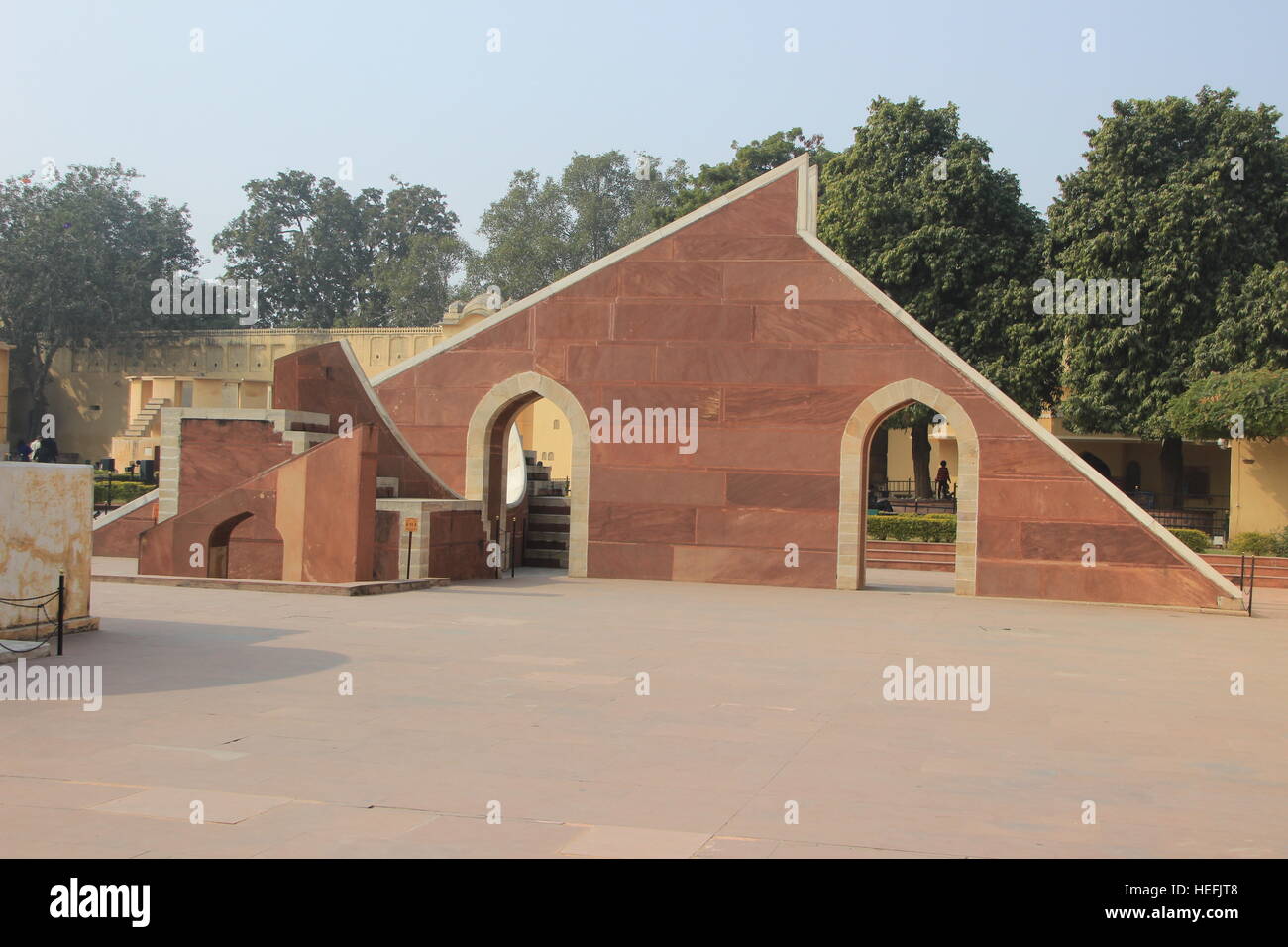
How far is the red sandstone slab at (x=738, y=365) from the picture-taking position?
18922 mm

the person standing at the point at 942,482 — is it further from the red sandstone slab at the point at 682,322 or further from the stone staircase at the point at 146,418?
the stone staircase at the point at 146,418

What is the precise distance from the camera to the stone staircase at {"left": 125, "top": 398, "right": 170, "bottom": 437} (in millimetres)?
45844

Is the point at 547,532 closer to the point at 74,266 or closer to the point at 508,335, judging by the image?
the point at 508,335

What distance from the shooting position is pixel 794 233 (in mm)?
19031

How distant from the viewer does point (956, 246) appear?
31641mm

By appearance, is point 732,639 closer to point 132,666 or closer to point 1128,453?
point 132,666

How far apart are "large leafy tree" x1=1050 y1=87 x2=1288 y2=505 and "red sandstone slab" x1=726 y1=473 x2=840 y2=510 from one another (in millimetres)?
13943

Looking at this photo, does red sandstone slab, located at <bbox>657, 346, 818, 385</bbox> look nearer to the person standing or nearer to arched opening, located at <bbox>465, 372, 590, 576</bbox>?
arched opening, located at <bbox>465, 372, 590, 576</bbox>

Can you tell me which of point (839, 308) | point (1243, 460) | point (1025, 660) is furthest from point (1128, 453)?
point (1025, 660)

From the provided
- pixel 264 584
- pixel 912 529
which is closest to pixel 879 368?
pixel 912 529

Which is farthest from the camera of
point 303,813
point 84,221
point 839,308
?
point 84,221

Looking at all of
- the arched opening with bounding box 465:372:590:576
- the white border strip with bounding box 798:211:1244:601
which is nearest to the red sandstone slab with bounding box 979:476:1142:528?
the white border strip with bounding box 798:211:1244:601
